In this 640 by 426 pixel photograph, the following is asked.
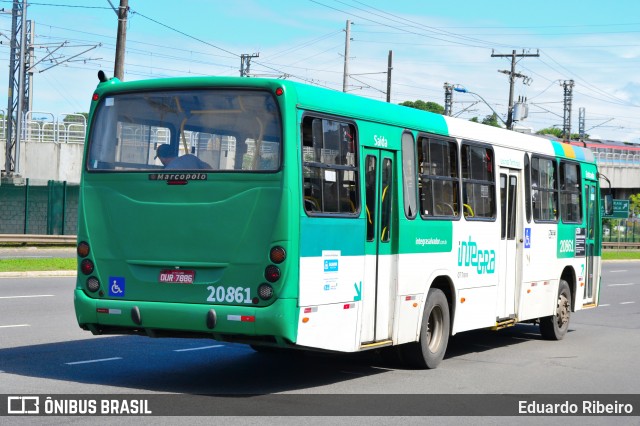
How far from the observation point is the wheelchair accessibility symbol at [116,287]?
33.9ft

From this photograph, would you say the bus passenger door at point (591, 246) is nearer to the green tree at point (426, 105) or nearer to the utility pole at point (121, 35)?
the utility pole at point (121, 35)

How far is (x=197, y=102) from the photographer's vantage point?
10.4m

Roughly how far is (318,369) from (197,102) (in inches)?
143

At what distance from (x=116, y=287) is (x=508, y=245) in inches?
253

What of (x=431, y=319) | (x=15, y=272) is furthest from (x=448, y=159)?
(x=15, y=272)

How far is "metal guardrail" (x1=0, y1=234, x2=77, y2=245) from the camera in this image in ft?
131

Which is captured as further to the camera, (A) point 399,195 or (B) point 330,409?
(A) point 399,195

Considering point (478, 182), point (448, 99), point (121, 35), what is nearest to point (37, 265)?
point (121, 35)

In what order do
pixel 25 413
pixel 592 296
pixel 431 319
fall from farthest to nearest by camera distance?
pixel 592 296 → pixel 431 319 → pixel 25 413

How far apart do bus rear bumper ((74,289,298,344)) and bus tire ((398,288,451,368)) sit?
300 cm

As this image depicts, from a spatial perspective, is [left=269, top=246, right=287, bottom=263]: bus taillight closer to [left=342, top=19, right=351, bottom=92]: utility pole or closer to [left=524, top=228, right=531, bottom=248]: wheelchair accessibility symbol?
[left=524, top=228, right=531, bottom=248]: wheelchair accessibility symbol

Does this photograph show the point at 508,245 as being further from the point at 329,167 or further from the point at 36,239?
the point at 36,239

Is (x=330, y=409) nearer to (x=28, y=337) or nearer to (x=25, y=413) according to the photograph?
(x=25, y=413)

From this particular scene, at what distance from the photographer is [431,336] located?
41.7ft
